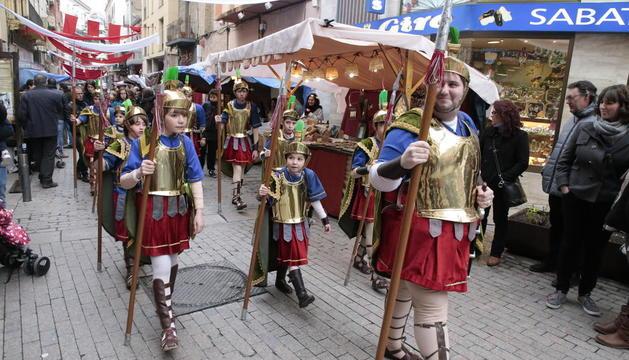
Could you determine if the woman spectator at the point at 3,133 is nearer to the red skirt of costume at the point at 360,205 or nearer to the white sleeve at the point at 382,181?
the red skirt of costume at the point at 360,205

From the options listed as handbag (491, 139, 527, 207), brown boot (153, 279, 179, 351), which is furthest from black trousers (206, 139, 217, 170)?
brown boot (153, 279, 179, 351)

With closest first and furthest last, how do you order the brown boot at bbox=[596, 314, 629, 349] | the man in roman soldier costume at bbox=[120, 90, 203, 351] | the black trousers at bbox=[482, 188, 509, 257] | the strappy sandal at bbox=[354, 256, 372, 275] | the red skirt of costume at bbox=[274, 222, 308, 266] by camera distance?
1. the man in roman soldier costume at bbox=[120, 90, 203, 351]
2. the brown boot at bbox=[596, 314, 629, 349]
3. the red skirt of costume at bbox=[274, 222, 308, 266]
4. the strappy sandal at bbox=[354, 256, 372, 275]
5. the black trousers at bbox=[482, 188, 509, 257]

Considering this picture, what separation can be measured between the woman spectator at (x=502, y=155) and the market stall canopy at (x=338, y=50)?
16.6 inches

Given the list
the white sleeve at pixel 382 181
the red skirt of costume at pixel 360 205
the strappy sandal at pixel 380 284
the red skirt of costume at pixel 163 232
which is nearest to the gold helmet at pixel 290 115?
the red skirt of costume at pixel 360 205

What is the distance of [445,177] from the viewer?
236 cm

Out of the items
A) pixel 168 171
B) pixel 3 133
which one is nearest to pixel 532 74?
pixel 168 171

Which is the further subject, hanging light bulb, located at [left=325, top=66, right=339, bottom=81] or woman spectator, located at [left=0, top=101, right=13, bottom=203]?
hanging light bulb, located at [left=325, top=66, right=339, bottom=81]

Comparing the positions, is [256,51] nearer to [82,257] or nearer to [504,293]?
[82,257]

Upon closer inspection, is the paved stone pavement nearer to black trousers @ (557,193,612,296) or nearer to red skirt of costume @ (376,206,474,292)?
black trousers @ (557,193,612,296)

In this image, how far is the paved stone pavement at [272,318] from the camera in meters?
3.34

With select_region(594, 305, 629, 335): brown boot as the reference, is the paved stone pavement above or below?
below

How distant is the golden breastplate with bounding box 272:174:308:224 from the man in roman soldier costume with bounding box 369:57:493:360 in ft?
5.83

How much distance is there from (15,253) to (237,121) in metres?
4.36

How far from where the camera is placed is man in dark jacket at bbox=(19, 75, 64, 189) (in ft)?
26.7
